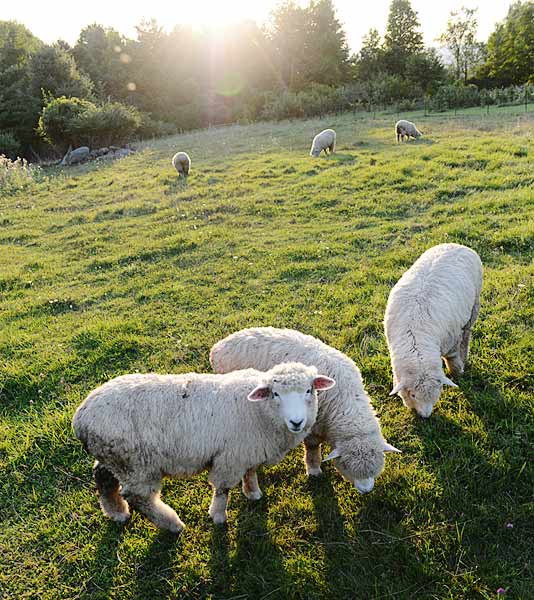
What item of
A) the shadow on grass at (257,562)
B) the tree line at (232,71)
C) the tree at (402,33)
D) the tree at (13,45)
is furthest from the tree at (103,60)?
the shadow on grass at (257,562)

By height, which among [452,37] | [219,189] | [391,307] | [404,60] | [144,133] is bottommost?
[391,307]

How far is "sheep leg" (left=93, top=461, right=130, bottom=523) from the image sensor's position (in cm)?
344

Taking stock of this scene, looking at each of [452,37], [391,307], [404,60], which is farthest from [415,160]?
[452,37]

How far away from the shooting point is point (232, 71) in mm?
46406

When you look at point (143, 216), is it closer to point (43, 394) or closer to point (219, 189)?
point (219, 189)

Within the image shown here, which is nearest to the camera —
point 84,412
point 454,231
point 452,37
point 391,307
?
point 84,412

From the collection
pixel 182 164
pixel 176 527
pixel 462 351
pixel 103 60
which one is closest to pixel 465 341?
pixel 462 351

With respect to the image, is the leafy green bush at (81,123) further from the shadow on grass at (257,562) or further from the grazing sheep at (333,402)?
the shadow on grass at (257,562)

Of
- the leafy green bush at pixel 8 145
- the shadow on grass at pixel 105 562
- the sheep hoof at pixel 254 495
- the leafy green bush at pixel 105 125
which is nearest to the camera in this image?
the shadow on grass at pixel 105 562

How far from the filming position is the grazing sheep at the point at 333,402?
3535 millimetres

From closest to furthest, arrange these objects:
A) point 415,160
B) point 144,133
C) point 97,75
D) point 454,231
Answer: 1. point 454,231
2. point 415,160
3. point 144,133
4. point 97,75

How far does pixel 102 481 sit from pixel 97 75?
46515 millimetres

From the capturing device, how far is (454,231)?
8094mm

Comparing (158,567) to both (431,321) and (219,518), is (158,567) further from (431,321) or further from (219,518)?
(431,321)
